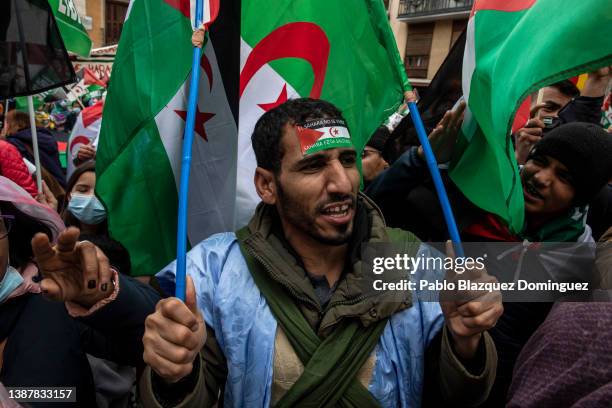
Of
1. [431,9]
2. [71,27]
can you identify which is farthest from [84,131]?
[431,9]

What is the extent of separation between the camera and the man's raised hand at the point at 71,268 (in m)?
1.06

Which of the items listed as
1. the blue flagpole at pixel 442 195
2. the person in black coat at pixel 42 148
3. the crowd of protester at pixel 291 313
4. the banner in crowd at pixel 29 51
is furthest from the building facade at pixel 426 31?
the crowd of protester at pixel 291 313

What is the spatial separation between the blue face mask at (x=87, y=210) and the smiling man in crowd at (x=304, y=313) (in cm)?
144

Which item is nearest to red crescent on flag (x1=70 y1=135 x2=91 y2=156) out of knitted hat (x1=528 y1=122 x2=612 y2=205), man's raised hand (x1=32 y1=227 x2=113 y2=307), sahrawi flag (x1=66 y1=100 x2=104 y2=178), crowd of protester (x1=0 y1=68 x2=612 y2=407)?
sahrawi flag (x1=66 y1=100 x2=104 y2=178)

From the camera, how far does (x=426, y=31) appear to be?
21781mm

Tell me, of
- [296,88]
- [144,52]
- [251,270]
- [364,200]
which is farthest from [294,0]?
[251,270]

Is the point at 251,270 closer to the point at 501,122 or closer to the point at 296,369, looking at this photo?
the point at 296,369

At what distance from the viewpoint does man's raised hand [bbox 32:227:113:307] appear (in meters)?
1.06

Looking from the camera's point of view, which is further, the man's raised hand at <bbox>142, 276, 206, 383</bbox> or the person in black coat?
the person in black coat

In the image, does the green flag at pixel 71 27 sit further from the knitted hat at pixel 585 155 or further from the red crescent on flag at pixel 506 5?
the knitted hat at pixel 585 155

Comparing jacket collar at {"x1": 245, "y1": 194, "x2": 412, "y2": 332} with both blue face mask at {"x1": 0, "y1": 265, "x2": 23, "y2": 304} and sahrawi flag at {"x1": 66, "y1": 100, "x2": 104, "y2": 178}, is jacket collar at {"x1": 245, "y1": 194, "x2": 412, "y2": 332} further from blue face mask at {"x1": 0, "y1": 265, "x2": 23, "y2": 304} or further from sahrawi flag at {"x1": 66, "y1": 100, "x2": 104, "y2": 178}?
sahrawi flag at {"x1": 66, "y1": 100, "x2": 104, "y2": 178}

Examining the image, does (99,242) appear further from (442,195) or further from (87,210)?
(442,195)

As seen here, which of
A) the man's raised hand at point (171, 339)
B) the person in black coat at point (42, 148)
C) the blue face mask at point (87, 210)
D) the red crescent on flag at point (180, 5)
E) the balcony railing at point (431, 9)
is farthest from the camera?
the balcony railing at point (431, 9)

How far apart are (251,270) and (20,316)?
0.76 m
